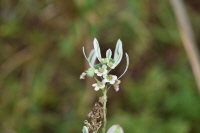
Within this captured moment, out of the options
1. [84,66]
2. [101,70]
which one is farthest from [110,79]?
[84,66]

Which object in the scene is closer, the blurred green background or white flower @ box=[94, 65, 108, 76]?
white flower @ box=[94, 65, 108, 76]

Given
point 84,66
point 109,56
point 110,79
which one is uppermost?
point 84,66

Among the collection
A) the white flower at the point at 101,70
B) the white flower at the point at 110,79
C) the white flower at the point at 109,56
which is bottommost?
the white flower at the point at 110,79

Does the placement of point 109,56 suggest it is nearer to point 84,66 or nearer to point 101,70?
point 101,70

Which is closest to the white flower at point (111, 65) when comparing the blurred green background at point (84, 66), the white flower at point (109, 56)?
the white flower at point (109, 56)

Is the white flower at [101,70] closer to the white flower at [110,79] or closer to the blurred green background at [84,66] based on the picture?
the white flower at [110,79]

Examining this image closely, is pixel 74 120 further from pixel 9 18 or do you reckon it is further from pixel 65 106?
pixel 9 18

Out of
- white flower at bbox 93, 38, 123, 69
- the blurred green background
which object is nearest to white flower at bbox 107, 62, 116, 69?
white flower at bbox 93, 38, 123, 69

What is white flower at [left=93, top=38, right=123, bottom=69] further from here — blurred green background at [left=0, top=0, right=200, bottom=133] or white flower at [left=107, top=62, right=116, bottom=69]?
blurred green background at [left=0, top=0, right=200, bottom=133]
